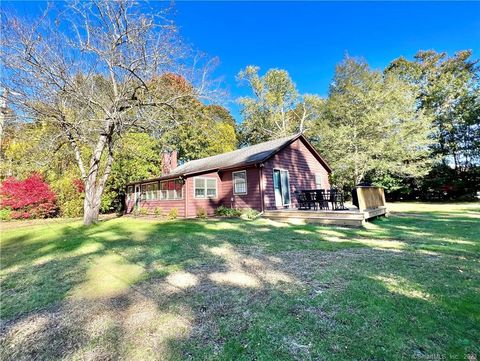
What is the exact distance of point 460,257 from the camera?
454cm

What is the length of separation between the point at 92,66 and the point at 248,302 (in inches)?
433

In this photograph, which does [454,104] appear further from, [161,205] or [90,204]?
[90,204]

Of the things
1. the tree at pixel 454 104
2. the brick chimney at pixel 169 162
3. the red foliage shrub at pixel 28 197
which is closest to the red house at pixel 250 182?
the brick chimney at pixel 169 162

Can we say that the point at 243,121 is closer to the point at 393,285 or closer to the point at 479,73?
the point at 479,73

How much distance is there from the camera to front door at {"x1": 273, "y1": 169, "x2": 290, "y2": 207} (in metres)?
13.0

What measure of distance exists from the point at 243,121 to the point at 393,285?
28298 mm

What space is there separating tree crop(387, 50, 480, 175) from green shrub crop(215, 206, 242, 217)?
65.9 feet

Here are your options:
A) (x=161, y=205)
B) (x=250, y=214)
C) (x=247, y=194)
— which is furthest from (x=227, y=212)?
(x=161, y=205)

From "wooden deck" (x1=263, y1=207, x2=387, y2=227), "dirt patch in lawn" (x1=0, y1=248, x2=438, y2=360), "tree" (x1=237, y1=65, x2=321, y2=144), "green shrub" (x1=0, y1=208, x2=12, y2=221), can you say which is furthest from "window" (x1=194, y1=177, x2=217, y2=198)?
"tree" (x1=237, y1=65, x2=321, y2=144)

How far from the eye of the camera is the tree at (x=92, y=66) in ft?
28.5

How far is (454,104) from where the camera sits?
23125 millimetres

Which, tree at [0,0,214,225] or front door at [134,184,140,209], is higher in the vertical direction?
tree at [0,0,214,225]

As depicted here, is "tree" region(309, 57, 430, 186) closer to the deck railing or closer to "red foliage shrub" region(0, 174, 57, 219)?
the deck railing

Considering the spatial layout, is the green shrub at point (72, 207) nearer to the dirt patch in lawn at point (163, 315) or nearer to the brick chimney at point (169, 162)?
the brick chimney at point (169, 162)
